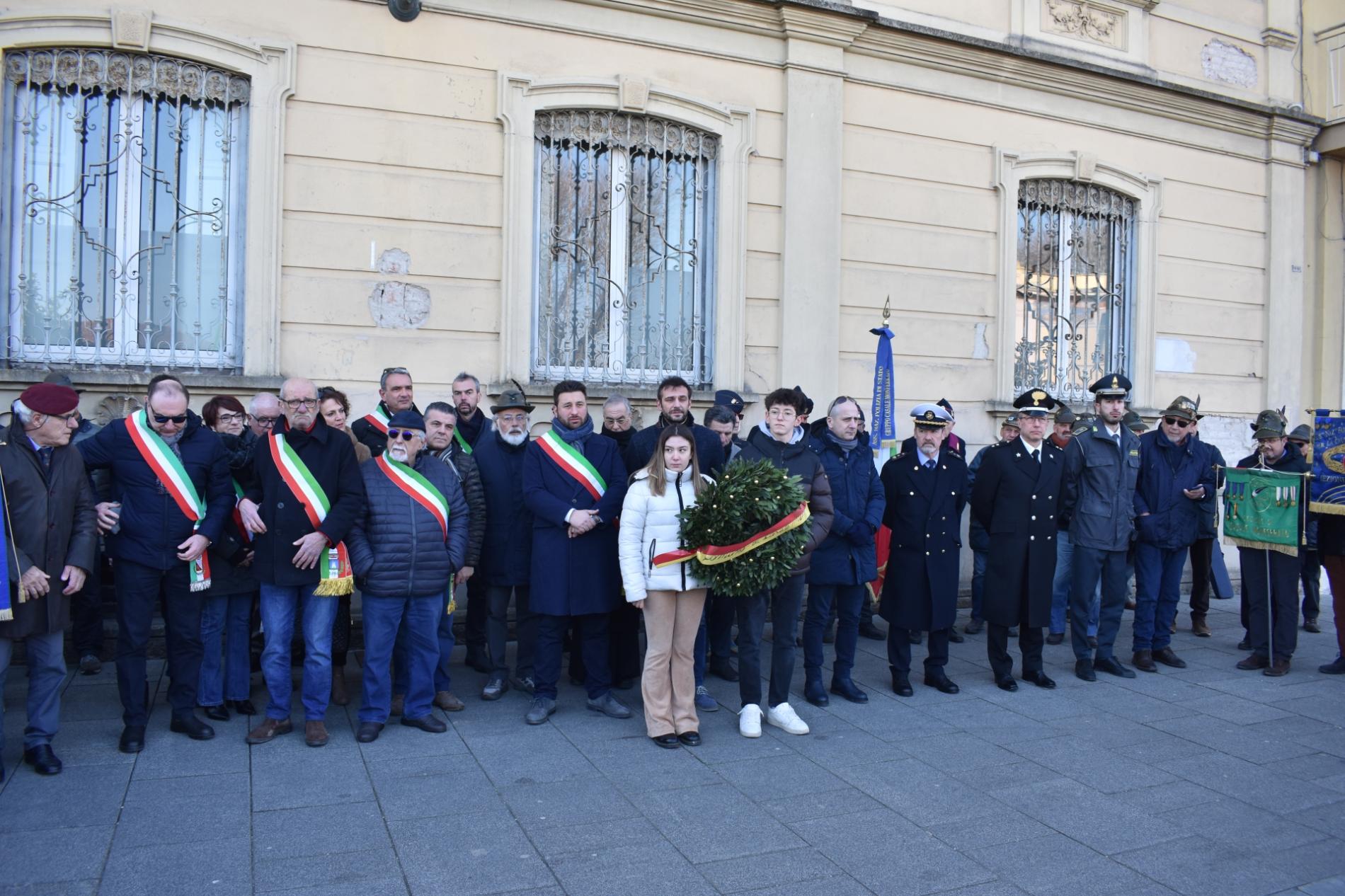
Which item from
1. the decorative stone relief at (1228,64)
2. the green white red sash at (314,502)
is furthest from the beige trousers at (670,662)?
the decorative stone relief at (1228,64)

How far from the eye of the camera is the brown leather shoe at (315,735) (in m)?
5.34

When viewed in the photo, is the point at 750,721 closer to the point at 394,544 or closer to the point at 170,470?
the point at 394,544

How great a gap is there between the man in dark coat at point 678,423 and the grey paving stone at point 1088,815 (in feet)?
8.03

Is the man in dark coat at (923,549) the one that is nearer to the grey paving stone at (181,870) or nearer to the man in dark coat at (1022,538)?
the man in dark coat at (1022,538)

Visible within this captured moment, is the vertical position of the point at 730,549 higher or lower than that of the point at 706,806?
higher

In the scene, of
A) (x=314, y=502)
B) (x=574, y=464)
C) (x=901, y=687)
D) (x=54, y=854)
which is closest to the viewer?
(x=54, y=854)

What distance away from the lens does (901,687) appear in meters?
6.66

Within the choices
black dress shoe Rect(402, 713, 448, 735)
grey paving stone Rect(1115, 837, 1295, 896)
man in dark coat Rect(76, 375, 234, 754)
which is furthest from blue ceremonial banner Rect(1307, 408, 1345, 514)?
man in dark coat Rect(76, 375, 234, 754)

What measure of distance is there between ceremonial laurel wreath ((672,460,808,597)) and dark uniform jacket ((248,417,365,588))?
1659 mm

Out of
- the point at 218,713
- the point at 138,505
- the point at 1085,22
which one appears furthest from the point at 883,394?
the point at 138,505

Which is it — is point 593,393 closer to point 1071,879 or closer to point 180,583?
point 180,583

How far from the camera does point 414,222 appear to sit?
7844 mm

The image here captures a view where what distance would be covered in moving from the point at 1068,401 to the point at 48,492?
9.04m

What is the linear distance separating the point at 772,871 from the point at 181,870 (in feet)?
7.22
